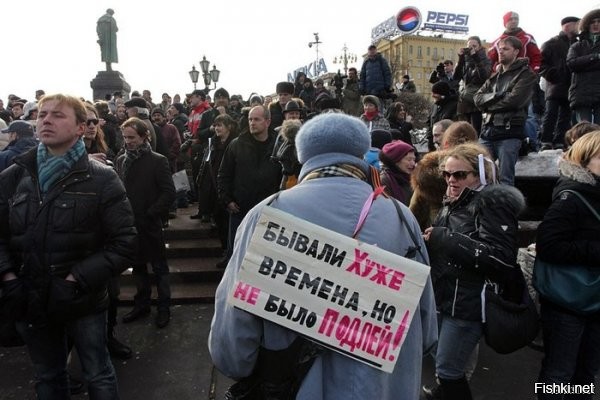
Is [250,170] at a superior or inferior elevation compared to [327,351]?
superior

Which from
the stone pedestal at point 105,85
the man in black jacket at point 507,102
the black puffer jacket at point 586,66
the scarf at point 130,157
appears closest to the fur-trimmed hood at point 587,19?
the black puffer jacket at point 586,66

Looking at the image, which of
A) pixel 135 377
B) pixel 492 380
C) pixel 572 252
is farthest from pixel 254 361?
pixel 492 380

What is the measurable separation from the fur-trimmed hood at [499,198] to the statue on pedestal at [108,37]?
15.7 m

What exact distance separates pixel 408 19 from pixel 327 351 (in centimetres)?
3925

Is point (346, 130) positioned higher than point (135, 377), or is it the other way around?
point (346, 130)

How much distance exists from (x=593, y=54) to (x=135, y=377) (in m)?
6.07

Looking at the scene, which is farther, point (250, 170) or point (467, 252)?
point (250, 170)

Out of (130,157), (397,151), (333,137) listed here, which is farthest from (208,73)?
(333,137)

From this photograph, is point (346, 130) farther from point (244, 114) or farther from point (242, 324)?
point (244, 114)

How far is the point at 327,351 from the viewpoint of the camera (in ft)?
5.24

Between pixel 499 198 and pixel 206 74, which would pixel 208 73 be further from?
pixel 499 198

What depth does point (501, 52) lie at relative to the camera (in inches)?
185

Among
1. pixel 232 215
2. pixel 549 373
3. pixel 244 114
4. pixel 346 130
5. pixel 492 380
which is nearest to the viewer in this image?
pixel 346 130

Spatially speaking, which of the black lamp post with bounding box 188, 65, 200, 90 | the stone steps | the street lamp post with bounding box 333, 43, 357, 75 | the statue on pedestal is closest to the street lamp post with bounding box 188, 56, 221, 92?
the black lamp post with bounding box 188, 65, 200, 90
